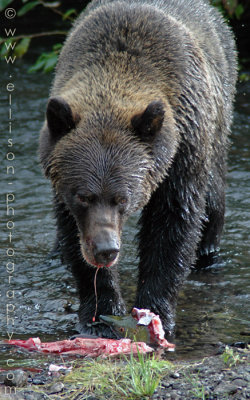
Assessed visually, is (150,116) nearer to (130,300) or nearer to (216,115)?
(216,115)

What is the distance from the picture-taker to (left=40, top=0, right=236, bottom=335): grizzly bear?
5094 millimetres

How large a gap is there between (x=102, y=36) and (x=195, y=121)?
1040mm

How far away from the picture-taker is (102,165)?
5035 millimetres

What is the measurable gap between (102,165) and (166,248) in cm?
140

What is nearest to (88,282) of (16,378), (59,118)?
(59,118)

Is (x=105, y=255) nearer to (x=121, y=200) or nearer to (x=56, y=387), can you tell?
(x=121, y=200)

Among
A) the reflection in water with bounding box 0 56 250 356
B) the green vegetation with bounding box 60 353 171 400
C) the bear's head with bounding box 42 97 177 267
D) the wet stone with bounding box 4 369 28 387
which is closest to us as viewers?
the green vegetation with bounding box 60 353 171 400

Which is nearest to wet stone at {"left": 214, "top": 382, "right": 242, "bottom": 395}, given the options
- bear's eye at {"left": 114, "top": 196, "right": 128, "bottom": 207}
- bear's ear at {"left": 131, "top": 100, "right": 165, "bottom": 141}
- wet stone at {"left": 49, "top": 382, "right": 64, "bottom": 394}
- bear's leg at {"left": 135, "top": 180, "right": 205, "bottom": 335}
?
wet stone at {"left": 49, "top": 382, "right": 64, "bottom": 394}

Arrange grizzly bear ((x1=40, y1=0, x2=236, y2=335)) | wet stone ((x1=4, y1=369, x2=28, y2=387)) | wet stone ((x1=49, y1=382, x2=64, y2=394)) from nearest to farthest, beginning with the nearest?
wet stone ((x1=49, y1=382, x2=64, y2=394))
wet stone ((x1=4, y1=369, x2=28, y2=387))
grizzly bear ((x1=40, y1=0, x2=236, y2=335))

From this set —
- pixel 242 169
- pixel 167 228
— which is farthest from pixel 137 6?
pixel 242 169

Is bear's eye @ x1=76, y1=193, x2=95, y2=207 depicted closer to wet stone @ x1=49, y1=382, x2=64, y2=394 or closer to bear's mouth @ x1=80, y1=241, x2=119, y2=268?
bear's mouth @ x1=80, y1=241, x2=119, y2=268

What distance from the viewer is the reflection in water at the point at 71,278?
610 centimetres

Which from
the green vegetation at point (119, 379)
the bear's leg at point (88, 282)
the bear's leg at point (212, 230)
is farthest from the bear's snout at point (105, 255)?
the bear's leg at point (212, 230)

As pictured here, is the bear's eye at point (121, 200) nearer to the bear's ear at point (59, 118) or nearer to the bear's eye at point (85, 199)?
the bear's eye at point (85, 199)
